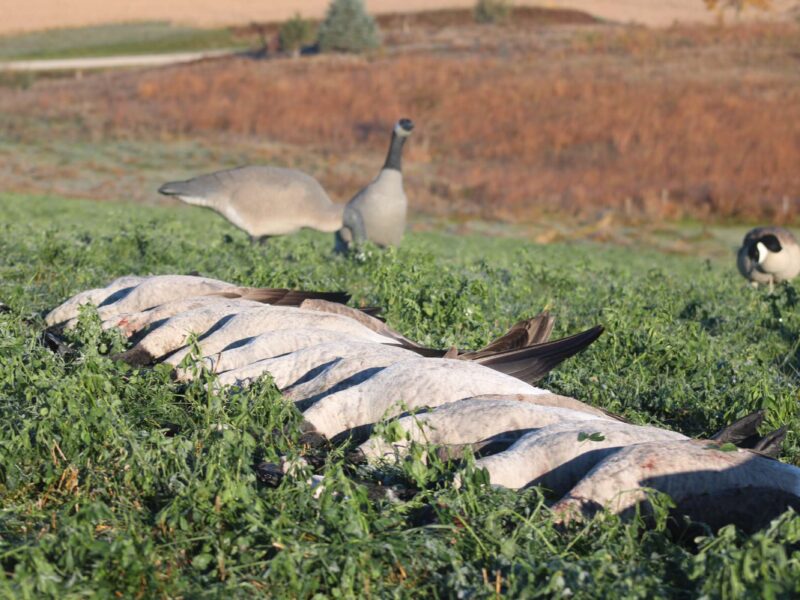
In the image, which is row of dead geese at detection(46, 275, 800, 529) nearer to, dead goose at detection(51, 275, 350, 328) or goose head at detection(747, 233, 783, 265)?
dead goose at detection(51, 275, 350, 328)

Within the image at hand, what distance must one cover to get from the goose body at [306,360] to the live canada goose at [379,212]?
6.22m

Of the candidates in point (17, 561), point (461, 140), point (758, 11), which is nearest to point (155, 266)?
point (17, 561)

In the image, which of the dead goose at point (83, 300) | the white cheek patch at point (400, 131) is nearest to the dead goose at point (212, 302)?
the dead goose at point (83, 300)

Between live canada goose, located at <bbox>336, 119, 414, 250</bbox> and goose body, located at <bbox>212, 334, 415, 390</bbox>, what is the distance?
20.4 feet

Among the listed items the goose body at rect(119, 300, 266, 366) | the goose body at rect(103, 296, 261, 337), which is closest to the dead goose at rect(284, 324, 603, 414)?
the goose body at rect(119, 300, 266, 366)

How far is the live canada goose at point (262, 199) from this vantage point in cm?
1184

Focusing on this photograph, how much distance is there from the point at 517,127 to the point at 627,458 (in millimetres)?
34980

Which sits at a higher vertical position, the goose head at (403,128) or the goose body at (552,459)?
the goose head at (403,128)

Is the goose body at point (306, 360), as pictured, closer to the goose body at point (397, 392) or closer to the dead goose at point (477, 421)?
the goose body at point (397, 392)

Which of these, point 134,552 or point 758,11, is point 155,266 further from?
point 758,11

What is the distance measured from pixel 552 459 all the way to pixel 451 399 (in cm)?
87

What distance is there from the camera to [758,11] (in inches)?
2552

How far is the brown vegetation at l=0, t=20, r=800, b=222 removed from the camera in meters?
29.8

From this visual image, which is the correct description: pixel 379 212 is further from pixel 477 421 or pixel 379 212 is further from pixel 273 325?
pixel 477 421
